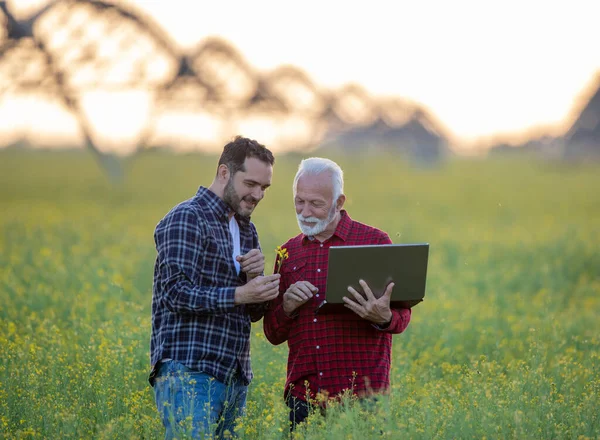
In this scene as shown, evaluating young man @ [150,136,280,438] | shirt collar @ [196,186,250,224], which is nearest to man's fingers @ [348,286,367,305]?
young man @ [150,136,280,438]

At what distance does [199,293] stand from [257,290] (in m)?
0.29

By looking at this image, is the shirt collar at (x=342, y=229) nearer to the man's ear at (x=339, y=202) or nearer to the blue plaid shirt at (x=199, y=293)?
the man's ear at (x=339, y=202)

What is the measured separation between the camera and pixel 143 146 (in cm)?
3112

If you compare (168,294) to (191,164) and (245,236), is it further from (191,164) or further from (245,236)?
(191,164)

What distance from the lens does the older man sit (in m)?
4.28

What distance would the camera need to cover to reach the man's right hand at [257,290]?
156 inches

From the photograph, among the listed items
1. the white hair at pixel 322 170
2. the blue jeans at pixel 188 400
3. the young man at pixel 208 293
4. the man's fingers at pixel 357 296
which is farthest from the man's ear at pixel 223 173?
the blue jeans at pixel 188 400

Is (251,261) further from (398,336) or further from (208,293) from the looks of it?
(398,336)

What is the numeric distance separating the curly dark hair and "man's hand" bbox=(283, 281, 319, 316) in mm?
673

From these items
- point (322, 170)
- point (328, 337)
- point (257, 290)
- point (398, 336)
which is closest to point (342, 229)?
point (322, 170)

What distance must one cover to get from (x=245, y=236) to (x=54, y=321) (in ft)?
13.5

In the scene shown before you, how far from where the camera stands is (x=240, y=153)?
4137 mm

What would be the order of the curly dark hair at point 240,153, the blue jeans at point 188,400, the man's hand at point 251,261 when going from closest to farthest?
the blue jeans at point 188,400, the man's hand at point 251,261, the curly dark hair at point 240,153

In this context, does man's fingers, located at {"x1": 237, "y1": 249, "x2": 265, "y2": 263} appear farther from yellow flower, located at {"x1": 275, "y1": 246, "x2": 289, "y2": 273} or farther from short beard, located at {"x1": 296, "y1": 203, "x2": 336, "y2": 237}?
short beard, located at {"x1": 296, "y1": 203, "x2": 336, "y2": 237}
